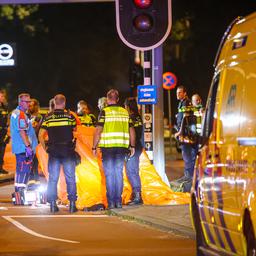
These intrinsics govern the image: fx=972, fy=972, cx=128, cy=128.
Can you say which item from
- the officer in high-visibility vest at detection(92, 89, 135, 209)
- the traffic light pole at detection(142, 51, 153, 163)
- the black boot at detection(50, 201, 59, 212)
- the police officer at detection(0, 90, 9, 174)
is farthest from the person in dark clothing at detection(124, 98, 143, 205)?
the police officer at detection(0, 90, 9, 174)

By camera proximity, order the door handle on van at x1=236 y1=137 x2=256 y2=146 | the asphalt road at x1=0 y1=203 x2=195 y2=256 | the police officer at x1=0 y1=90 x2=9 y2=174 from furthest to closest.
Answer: the police officer at x1=0 y1=90 x2=9 y2=174
the asphalt road at x1=0 y1=203 x2=195 y2=256
the door handle on van at x1=236 y1=137 x2=256 y2=146

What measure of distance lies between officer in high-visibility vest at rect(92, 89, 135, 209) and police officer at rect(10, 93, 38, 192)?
1782mm

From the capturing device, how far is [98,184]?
15.9m

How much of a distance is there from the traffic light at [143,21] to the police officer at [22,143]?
2124 mm

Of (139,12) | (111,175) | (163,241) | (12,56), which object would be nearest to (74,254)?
(163,241)

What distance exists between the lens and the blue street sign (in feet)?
55.3

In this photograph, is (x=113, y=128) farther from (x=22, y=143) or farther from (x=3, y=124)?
(x=3, y=124)

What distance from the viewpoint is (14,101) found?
59938 millimetres

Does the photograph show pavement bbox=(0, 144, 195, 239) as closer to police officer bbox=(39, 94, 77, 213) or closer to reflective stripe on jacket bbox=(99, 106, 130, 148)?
police officer bbox=(39, 94, 77, 213)

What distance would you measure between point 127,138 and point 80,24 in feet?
149

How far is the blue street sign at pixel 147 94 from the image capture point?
16859 mm

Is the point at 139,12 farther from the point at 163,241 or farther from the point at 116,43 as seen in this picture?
the point at 116,43

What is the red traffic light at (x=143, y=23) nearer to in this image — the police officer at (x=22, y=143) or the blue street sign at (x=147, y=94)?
the blue street sign at (x=147, y=94)

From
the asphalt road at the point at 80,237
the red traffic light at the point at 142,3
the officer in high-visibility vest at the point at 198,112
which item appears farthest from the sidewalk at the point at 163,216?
the red traffic light at the point at 142,3
